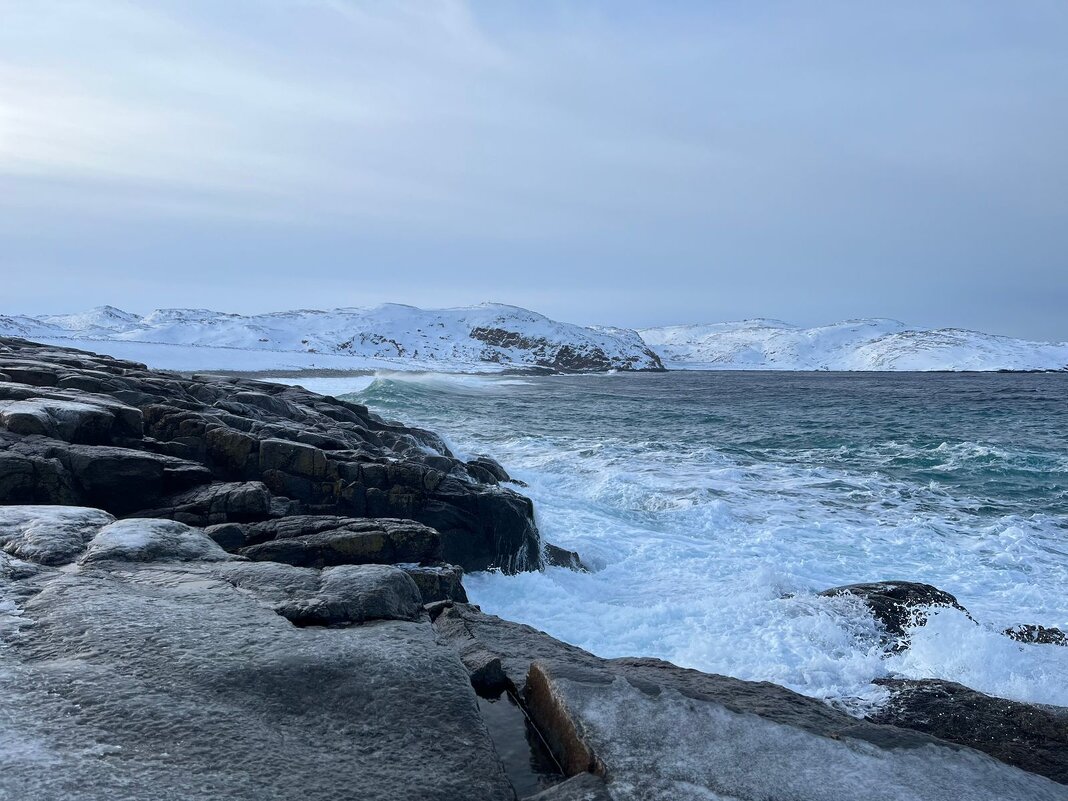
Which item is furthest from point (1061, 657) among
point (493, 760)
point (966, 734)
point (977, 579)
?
point (493, 760)

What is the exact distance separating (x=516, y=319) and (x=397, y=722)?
158063 mm

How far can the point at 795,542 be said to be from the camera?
1543 centimetres

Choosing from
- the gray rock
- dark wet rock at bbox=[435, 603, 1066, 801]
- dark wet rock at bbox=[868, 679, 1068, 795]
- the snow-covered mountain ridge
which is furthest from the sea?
the snow-covered mountain ridge

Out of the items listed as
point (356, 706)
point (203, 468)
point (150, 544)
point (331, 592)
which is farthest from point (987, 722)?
point (203, 468)

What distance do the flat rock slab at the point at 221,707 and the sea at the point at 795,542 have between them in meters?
4.52

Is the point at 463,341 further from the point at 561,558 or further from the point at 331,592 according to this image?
the point at 331,592

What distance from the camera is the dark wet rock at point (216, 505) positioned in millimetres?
9586

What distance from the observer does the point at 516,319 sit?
16100cm

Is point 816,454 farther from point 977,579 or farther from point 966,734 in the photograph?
point 966,734

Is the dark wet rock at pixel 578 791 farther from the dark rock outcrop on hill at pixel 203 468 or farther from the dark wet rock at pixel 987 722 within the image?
the dark rock outcrop on hill at pixel 203 468

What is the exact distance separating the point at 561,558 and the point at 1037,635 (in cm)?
755

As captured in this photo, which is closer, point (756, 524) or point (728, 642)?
point (728, 642)

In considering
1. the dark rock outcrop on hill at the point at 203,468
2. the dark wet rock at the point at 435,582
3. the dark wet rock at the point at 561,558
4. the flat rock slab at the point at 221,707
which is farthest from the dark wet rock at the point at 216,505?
the dark wet rock at the point at 561,558

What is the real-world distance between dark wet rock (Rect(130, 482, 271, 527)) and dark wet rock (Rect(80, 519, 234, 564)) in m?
2.17
